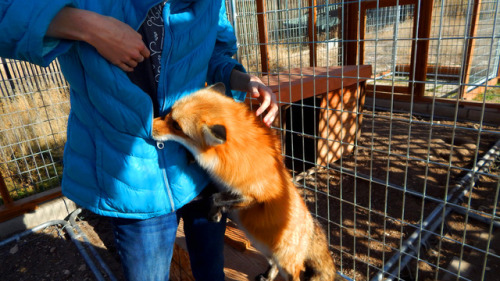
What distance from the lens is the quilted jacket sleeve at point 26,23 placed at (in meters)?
1.00

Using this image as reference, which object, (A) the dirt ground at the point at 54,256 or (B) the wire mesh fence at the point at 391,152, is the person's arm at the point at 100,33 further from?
(A) the dirt ground at the point at 54,256

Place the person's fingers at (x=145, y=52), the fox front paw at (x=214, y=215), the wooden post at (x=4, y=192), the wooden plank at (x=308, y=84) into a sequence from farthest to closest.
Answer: the wooden post at (x=4, y=192), the wooden plank at (x=308, y=84), the fox front paw at (x=214, y=215), the person's fingers at (x=145, y=52)

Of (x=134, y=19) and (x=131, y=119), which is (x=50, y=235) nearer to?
(x=131, y=119)

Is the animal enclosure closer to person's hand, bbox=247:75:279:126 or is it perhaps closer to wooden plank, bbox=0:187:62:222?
wooden plank, bbox=0:187:62:222

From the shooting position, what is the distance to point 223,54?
1855mm

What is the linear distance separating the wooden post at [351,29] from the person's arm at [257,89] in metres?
4.56

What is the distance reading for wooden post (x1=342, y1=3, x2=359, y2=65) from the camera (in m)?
5.65

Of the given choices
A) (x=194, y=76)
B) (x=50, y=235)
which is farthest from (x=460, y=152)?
(x=50, y=235)

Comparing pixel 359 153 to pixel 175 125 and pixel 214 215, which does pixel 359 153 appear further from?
pixel 175 125

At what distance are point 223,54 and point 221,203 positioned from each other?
89cm

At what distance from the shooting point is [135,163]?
1407 millimetres

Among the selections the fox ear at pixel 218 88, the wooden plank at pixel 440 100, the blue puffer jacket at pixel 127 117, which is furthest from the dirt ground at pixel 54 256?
the wooden plank at pixel 440 100

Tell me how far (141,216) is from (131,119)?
A: 470 mm

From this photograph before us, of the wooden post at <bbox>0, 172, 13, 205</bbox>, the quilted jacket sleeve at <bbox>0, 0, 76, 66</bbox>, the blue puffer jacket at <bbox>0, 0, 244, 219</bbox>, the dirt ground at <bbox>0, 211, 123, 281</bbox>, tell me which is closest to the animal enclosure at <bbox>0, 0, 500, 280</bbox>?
the wooden post at <bbox>0, 172, 13, 205</bbox>
